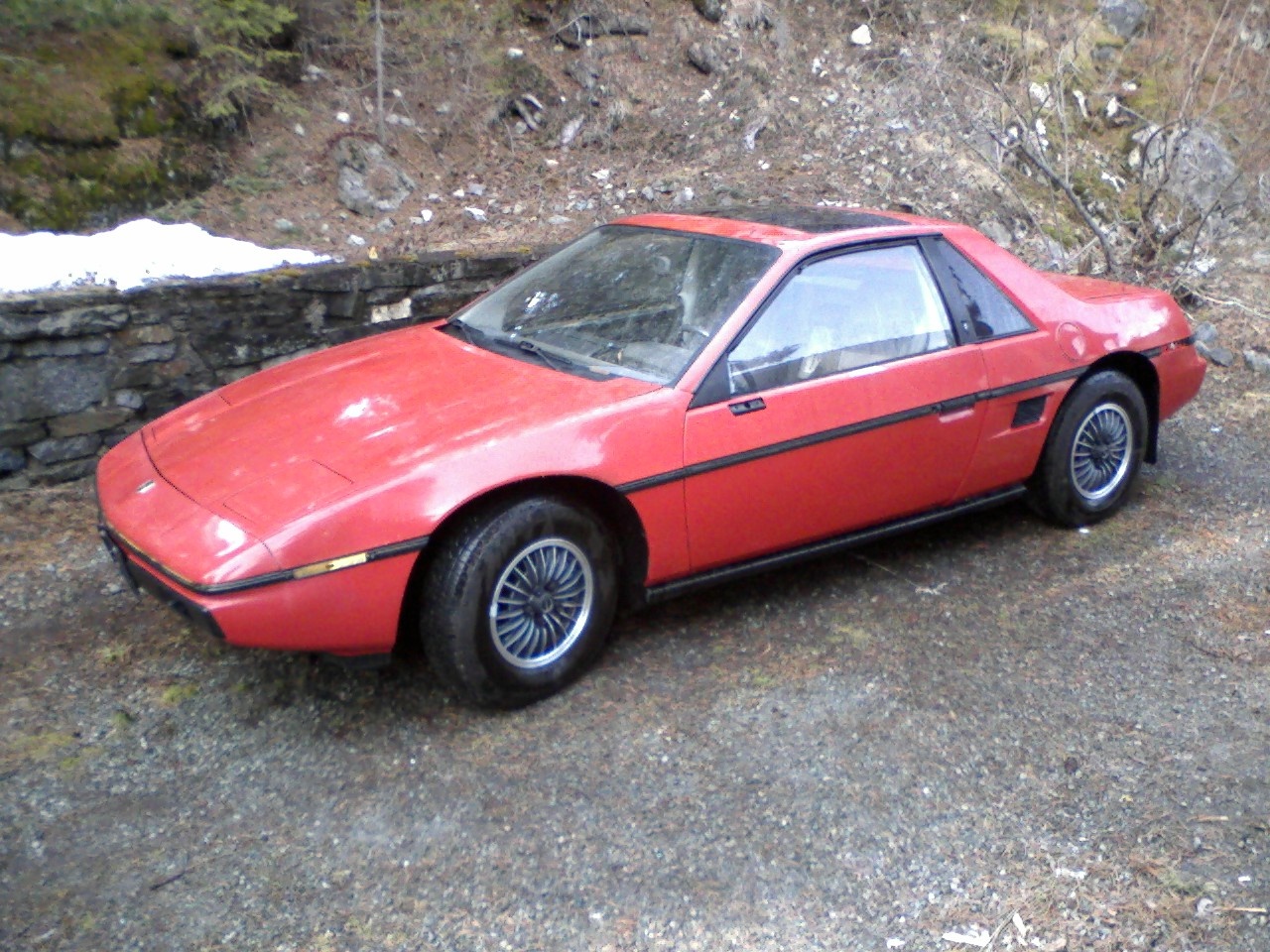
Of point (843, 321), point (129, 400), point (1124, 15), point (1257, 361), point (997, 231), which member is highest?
point (1124, 15)

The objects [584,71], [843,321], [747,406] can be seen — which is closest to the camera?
[747,406]

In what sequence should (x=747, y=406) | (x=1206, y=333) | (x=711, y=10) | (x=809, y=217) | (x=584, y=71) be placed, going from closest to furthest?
1. (x=747, y=406)
2. (x=809, y=217)
3. (x=1206, y=333)
4. (x=584, y=71)
5. (x=711, y=10)

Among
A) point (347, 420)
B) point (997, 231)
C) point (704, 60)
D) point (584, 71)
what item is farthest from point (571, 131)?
point (347, 420)

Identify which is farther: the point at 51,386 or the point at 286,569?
the point at 51,386

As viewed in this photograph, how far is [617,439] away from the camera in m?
3.84

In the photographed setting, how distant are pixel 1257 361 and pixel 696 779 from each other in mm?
6104

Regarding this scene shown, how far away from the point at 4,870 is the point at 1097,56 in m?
12.2

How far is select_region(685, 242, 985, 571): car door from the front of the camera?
4.07 meters

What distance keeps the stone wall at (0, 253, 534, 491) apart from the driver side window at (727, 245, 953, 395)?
2.72m

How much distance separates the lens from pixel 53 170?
7.36 metres

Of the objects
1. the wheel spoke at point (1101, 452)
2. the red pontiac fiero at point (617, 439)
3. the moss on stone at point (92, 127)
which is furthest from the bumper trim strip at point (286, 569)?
the moss on stone at point (92, 127)

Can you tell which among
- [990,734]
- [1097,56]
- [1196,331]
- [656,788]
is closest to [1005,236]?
[1196,331]

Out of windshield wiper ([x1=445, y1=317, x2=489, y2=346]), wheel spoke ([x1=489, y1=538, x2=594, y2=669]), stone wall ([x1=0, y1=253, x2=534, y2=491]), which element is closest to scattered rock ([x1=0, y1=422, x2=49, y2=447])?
stone wall ([x1=0, y1=253, x2=534, y2=491])

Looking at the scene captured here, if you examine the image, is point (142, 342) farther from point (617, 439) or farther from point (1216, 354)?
point (1216, 354)
